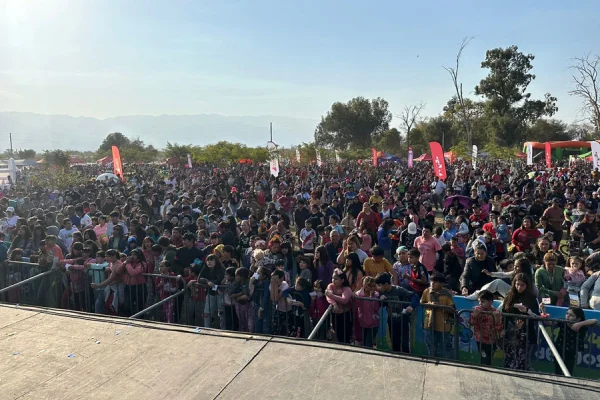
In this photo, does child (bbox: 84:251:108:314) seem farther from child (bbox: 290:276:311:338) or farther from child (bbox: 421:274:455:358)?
child (bbox: 421:274:455:358)

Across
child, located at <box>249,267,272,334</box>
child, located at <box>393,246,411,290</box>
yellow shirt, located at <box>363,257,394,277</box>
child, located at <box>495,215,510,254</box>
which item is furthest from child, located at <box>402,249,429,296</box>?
child, located at <box>495,215,510,254</box>

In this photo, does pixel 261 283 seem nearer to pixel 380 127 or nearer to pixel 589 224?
pixel 589 224

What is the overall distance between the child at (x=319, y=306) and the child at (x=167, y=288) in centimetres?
211

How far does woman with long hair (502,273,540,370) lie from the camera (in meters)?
Result: 5.17

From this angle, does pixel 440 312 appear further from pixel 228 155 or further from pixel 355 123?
pixel 355 123

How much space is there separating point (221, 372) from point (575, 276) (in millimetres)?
4593

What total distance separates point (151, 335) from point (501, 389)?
3898 millimetres

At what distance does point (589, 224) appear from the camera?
9516 millimetres

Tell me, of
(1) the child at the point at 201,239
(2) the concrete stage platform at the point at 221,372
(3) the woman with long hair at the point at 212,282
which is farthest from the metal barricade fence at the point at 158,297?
(1) the child at the point at 201,239

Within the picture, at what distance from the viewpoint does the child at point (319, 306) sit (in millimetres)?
6184

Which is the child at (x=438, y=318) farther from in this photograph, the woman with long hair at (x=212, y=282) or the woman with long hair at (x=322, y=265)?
A: the woman with long hair at (x=212, y=282)

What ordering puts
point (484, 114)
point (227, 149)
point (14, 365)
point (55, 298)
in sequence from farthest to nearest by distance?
point (484, 114), point (227, 149), point (55, 298), point (14, 365)

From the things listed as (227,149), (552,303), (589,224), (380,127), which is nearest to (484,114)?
(380,127)

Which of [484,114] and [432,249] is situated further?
[484,114]
